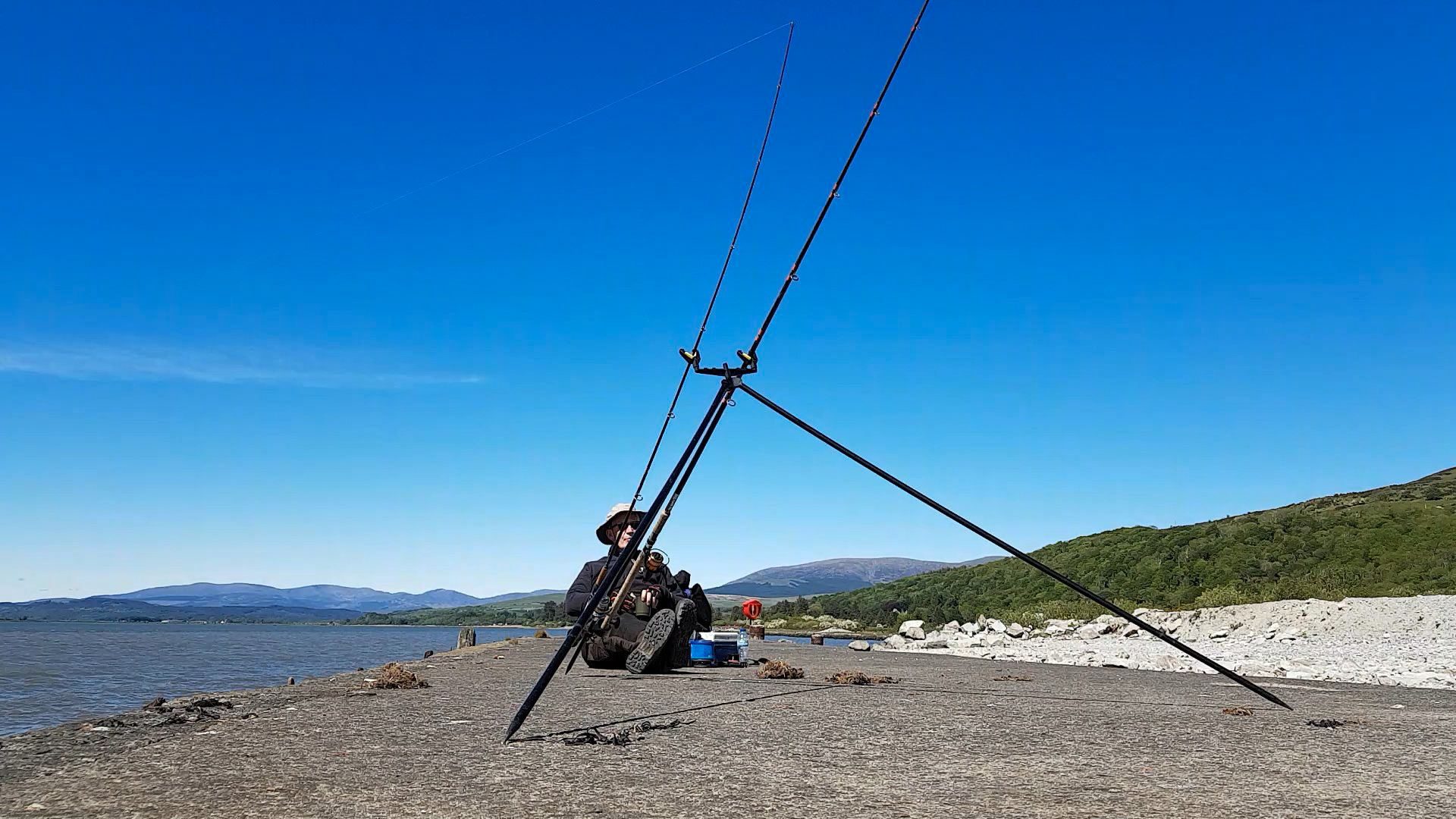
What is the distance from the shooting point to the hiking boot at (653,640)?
44.1 feet

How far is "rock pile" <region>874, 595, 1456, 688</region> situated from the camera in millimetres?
15438

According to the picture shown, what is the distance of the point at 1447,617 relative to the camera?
20328 mm

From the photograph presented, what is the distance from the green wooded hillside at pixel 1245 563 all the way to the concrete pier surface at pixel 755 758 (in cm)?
2380

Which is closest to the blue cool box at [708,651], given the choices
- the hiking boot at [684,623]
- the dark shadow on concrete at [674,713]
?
the hiking boot at [684,623]

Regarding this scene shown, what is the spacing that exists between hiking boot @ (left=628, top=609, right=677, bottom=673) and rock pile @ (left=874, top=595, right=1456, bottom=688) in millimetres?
8848

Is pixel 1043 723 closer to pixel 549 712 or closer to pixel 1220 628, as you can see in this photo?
pixel 549 712

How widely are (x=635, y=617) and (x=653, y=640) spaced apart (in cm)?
120

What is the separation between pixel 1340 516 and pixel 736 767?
46.4 m

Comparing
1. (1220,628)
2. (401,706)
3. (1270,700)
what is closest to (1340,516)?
(1220,628)

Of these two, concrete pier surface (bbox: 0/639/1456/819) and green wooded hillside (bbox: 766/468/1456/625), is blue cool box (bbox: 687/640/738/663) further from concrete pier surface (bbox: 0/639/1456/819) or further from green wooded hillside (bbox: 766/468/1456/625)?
green wooded hillside (bbox: 766/468/1456/625)

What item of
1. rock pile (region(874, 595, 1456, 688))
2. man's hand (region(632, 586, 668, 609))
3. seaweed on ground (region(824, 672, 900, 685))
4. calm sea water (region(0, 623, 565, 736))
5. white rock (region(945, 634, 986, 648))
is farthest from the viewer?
white rock (region(945, 634, 986, 648))

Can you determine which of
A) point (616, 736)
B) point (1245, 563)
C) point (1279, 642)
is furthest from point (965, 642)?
point (616, 736)

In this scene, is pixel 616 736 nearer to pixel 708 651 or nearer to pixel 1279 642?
pixel 708 651

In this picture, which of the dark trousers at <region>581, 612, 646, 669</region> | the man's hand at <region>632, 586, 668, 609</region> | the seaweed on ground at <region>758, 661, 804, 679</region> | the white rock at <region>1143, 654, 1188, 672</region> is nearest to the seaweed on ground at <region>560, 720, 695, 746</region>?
the man's hand at <region>632, 586, 668, 609</region>
